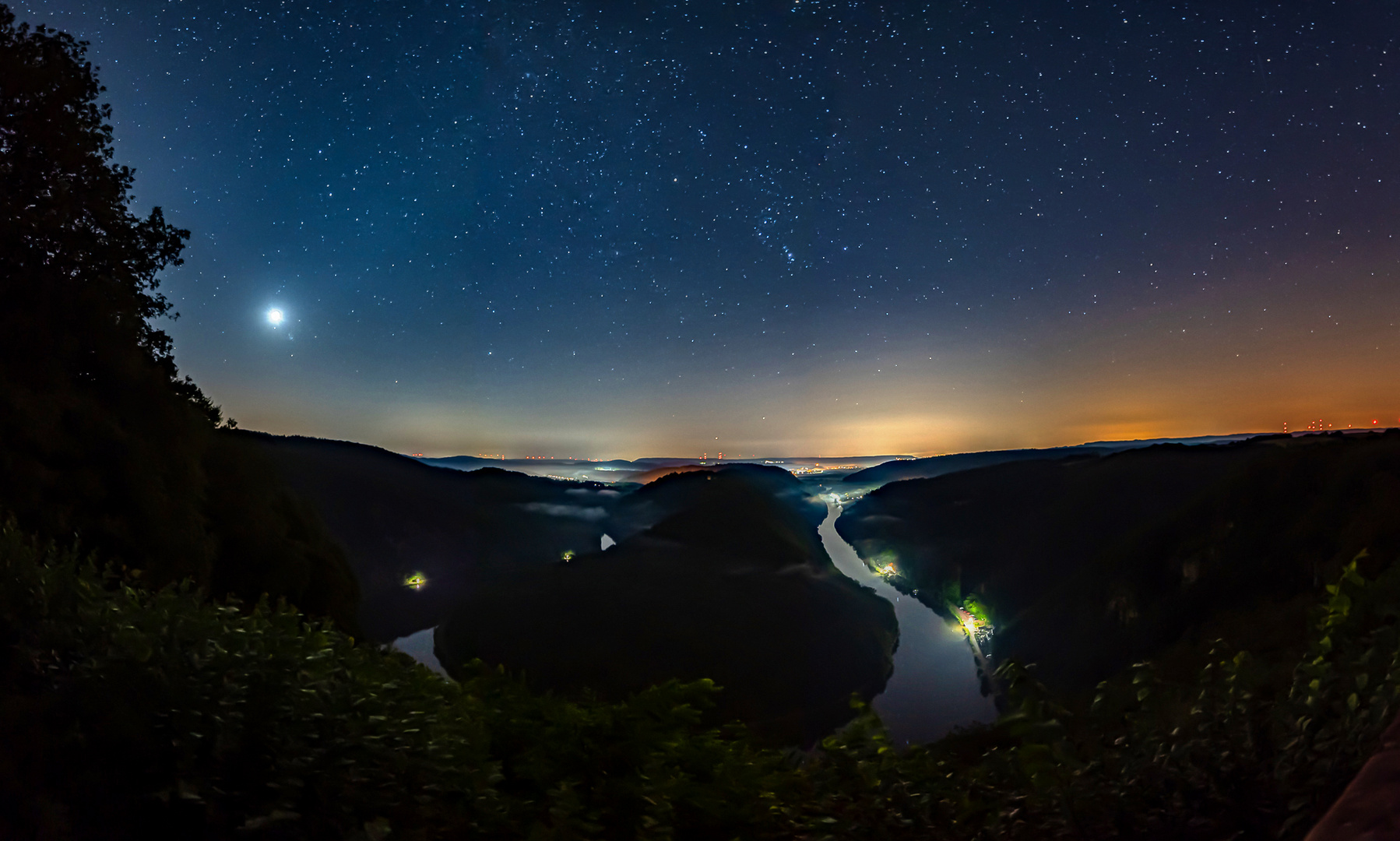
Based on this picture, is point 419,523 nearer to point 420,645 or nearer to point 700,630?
point 420,645

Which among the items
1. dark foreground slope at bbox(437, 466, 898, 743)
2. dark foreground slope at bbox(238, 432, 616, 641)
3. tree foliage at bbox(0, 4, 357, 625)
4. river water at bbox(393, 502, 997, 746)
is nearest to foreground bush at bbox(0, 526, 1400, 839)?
tree foliage at bbox(0, 4, 357, 625)

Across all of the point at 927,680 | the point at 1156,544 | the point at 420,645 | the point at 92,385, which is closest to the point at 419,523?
the point at 420,645

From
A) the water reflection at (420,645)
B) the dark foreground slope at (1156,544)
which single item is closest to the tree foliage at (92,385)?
the dark foreground slope at (1156,544)

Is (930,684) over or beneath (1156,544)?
beneath

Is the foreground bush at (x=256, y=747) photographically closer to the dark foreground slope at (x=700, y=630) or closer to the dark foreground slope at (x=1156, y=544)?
the dark foreground slope at (x=1156, y=544)

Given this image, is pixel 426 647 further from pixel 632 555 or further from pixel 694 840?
pixel 694 840
